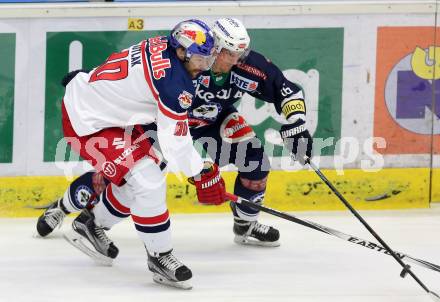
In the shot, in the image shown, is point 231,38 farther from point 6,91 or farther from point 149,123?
point 6,91

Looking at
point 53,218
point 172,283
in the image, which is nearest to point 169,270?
point 172,283

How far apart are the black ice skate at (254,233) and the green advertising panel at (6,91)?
1.26m

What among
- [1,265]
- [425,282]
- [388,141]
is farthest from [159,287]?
[388,141]

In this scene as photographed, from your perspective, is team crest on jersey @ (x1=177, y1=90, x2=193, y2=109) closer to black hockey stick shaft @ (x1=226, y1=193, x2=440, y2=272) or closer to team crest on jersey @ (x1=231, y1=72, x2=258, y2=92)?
black hockey stick shaft @ (x1=226, y1=193, x2=440, y2=272)

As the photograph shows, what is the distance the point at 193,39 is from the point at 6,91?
1.74 metres

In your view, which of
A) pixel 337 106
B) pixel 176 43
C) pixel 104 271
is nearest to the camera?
pixel 176 43

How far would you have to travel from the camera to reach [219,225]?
5.67 meters

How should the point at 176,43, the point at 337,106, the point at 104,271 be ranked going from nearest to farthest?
the point at 176,43 → the point at 104,271 → the point at 337,106

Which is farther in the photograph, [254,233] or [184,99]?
[254,233]

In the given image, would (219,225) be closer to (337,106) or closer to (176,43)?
(337,106)

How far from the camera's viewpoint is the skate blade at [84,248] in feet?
15.8

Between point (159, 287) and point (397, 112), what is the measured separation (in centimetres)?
206

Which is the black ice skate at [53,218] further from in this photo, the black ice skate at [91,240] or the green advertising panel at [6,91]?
the green advertising panel at [6,91]

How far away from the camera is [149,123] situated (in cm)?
466
